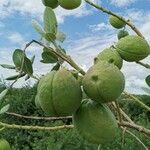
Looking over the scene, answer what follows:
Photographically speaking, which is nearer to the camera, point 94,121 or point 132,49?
point 94,121

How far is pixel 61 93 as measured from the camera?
1182mm

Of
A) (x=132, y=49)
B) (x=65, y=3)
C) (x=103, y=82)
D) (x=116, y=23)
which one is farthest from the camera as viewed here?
(x=116, y=23)

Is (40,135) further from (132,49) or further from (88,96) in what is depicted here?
(88,96)

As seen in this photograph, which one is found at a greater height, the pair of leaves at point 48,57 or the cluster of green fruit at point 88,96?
the cluster of green fruit at point 88,96

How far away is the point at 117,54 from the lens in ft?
4.98

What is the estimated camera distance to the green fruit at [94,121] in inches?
48.6

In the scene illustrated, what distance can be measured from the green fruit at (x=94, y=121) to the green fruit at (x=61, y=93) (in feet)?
0.13

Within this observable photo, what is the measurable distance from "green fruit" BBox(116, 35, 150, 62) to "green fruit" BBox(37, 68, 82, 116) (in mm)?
352

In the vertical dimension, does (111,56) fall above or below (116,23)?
above

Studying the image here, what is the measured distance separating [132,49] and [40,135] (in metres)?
5.18

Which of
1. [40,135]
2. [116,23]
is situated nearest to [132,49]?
[116,23]

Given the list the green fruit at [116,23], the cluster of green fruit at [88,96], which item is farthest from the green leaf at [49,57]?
the green fruit at [116,23]

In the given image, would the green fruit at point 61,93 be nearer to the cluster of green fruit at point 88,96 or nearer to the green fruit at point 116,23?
the cluster of green fruit at point 88,96

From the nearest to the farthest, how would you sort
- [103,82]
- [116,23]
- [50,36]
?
A: [103,82] → [50,36] → [116,23]
